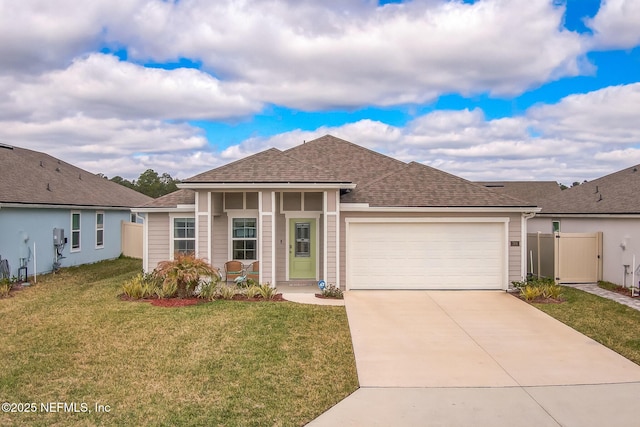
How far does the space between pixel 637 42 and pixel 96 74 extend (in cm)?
1906

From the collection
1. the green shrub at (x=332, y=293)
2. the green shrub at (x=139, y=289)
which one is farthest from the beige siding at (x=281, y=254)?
the green shrub at (x=139, y=289)

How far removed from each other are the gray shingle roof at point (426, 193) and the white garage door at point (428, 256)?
640mm

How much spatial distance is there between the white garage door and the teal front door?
163 cm

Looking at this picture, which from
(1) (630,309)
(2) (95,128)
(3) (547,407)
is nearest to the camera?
(3) (547,407)

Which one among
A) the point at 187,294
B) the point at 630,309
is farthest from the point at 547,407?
the point at 187,294

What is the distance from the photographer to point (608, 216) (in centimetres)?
1462

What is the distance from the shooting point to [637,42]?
15.0m

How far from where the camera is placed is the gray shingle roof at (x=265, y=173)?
13.0 m

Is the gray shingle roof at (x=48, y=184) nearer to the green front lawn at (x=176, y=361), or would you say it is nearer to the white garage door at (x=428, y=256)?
the green front lawn at (x=176, y=361)

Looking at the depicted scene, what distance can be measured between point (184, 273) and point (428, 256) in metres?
7.07

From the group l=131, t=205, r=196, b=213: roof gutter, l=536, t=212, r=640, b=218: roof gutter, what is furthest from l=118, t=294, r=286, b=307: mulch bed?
l=536, t=212, r=640, b=218: roof gutter

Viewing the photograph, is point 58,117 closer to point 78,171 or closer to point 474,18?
point 78,171

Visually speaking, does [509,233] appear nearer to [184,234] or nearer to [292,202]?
[292,202]

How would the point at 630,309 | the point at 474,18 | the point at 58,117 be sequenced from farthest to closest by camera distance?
1. the point at 58,117
2. the point at 474,18
3. the point at 630,309
